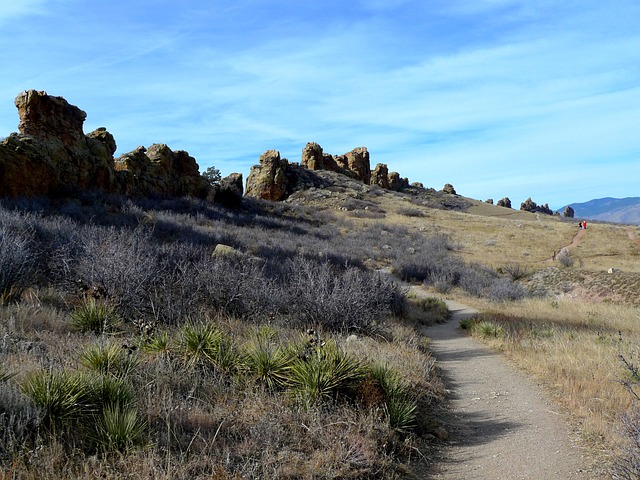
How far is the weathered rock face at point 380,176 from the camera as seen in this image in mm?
78062

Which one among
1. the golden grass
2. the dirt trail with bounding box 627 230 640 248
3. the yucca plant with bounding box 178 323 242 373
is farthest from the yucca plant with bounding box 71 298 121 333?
the dirt trail with bounding box 627 230 640 248

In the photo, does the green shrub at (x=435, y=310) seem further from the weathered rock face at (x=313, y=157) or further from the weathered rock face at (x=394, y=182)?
the weathered rock face at (x=394, y=182)

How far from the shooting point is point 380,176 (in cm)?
7825

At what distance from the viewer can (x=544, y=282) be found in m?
22.5

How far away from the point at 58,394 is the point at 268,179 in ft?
157

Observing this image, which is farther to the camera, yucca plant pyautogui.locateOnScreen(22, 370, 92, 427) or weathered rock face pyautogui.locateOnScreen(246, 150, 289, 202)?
weathered rock face pyautogui.locateOnScreen(246, 150, 289, 202)

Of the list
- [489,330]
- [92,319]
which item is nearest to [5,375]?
[92,319]

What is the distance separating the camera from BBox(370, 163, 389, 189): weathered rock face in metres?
78.1

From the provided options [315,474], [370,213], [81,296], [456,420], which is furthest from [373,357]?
[370,213]

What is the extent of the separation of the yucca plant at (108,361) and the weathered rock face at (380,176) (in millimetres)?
74403

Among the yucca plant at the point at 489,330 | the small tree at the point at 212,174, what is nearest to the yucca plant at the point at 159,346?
the yucca plant at the point at 489,330

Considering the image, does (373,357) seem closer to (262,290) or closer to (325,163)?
(262,290)

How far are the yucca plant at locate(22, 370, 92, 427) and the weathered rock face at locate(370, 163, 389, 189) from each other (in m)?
75.2

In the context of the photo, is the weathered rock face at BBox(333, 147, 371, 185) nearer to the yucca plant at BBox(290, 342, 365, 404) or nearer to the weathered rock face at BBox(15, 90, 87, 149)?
the weathered rock face at BBox(15, 90, 87, 149)
